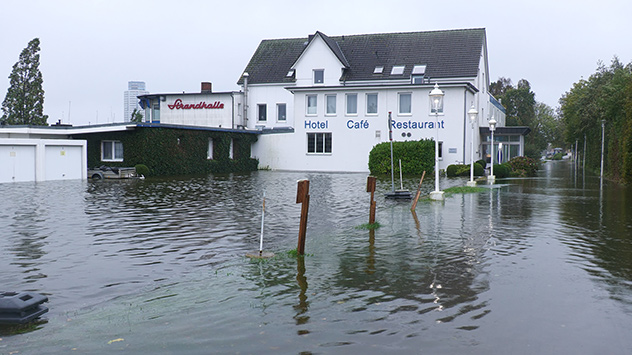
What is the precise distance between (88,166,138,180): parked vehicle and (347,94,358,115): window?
17149mm

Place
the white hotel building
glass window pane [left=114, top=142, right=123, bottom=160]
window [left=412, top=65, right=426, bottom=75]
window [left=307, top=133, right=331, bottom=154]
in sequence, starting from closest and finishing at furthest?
glass window pane [left=114, top=142, right=123, bottom=160]
the white hotel building
window [left=307, top=133, right=331, bottom=154]
window [left=412, top=65, right=426, bottom=75]

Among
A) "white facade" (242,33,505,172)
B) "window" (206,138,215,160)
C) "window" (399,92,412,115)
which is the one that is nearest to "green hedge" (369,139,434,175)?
"white facade" (242,33,505,172)

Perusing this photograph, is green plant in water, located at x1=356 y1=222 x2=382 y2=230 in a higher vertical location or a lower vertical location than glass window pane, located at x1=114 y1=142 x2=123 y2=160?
lower

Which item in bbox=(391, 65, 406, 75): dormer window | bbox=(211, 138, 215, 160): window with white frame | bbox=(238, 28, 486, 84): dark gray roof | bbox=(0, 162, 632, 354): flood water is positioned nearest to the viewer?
bbox=(0, 162, 632, 354): flood water

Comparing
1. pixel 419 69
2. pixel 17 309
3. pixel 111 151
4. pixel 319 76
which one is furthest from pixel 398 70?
pixel 17 309

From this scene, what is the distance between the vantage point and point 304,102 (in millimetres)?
45250

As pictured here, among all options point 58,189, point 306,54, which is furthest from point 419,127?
point 58,189

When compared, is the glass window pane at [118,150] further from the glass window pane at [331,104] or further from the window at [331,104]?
the glass window pane at [331,104]

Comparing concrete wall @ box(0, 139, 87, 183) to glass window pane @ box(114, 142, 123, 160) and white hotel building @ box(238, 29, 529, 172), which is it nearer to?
glass window pane @ box(114, 142, 123, 160)

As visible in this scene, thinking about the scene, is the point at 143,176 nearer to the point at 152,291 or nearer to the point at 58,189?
the point at 58,189

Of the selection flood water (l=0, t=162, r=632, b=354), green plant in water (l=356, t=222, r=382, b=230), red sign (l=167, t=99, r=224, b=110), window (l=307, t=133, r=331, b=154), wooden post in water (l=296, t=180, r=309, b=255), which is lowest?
flood water (l=0, t=162, r=632, b=354)

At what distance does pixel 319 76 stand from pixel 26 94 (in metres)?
30.8

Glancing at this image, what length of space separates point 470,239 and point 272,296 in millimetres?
5419

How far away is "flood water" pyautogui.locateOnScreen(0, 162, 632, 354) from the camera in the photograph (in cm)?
529
